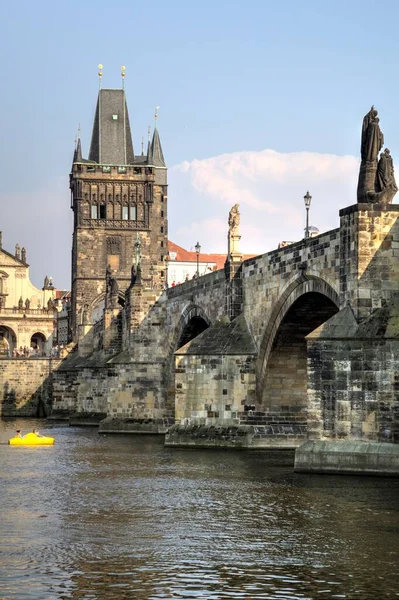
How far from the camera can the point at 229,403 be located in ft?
143

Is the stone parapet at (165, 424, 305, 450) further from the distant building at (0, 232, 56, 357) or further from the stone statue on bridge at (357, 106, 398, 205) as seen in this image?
the distant building at (0, 232, 56, 357)

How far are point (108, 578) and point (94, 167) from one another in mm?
Answer: 105102

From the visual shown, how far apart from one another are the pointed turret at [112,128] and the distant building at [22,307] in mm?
15908

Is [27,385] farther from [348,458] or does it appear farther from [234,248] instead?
[348,458]

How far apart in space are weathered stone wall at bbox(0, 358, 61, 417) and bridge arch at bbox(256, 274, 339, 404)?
171ft

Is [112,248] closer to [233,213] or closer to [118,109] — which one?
[118,109]

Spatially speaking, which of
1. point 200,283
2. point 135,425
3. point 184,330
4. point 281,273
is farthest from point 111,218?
point 281,273

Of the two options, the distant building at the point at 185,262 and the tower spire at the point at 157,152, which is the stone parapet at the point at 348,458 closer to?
the tower spire at the point at 157,152

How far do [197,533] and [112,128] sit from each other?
105 meters

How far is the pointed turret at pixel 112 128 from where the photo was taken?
12350 centimetres

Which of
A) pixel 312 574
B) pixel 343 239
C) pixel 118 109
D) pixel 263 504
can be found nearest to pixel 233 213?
pixel 343 239

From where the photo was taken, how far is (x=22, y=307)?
12988 centimetres

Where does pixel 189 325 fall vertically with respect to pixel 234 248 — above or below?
below

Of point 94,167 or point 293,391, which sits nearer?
point 293,391
